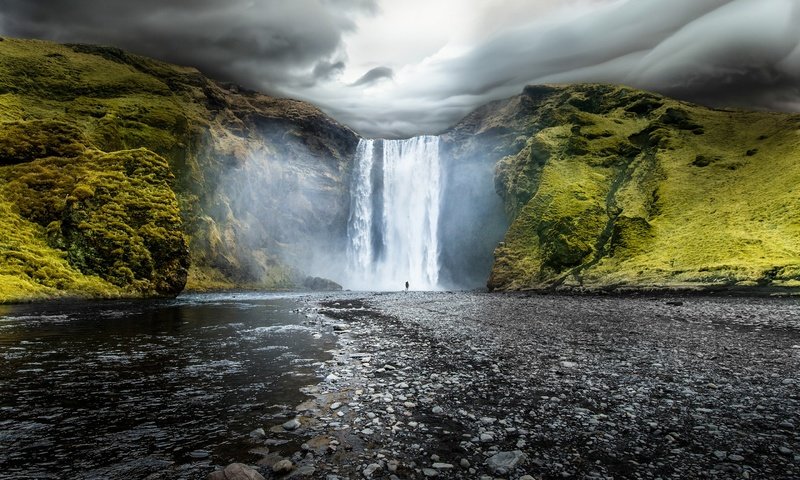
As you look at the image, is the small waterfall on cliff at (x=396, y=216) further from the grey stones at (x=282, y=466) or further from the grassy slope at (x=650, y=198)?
the grey stones at (x=282, y=466)

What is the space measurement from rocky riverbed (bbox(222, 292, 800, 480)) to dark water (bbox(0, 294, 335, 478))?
1033 mm

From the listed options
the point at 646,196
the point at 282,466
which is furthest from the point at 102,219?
the point at 646,196

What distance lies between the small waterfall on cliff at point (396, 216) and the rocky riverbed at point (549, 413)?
10644 cm

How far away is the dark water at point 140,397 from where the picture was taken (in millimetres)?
6273

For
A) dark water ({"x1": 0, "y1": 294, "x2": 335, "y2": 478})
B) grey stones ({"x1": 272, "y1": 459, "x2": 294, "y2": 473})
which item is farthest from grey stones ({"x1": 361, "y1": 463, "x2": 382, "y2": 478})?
dark water ({"x1": 0, "y1": 294, "x2": 335, "y2": 478})

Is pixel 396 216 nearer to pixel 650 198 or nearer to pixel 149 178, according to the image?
pixel 650 198

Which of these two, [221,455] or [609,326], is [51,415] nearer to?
[221,455]

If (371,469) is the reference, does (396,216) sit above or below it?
above

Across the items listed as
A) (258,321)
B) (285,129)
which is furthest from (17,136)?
(285,129)

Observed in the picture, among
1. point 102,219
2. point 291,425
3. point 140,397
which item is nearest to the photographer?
point 291,425

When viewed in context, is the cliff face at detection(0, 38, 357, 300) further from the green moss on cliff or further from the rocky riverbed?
the rocky riverbed

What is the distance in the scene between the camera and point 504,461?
20.2 ft

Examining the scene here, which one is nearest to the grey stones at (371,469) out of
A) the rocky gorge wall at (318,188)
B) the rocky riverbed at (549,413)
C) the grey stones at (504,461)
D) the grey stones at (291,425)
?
the rocky riverbed at (549,413)

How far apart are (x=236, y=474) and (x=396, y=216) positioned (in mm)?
122663
